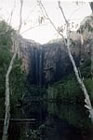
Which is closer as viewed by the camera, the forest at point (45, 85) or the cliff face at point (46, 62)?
the forest at point (45, 85)

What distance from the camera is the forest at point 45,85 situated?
13.6 metres

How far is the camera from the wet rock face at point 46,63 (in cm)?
5834

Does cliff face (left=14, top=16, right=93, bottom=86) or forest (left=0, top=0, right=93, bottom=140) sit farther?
cliff face (left=14, top=16, right=93, bottom=86)

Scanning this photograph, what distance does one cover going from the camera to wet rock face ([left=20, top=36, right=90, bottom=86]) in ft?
191

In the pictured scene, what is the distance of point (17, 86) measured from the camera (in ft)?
65.7

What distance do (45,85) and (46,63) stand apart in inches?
175

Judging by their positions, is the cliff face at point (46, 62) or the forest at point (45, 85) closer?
the forest at point (45, 85)

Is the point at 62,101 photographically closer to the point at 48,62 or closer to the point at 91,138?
the point at 48,62

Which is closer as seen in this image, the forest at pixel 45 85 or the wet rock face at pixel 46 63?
the forest at pixel 45 85

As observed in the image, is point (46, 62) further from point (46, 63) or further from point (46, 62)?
point (46, 63)

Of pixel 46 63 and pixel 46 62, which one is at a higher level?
pixel 46 62

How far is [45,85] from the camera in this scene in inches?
2400

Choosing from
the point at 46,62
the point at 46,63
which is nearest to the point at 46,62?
the point at 46,62

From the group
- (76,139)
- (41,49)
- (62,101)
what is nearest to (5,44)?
(76,139)
